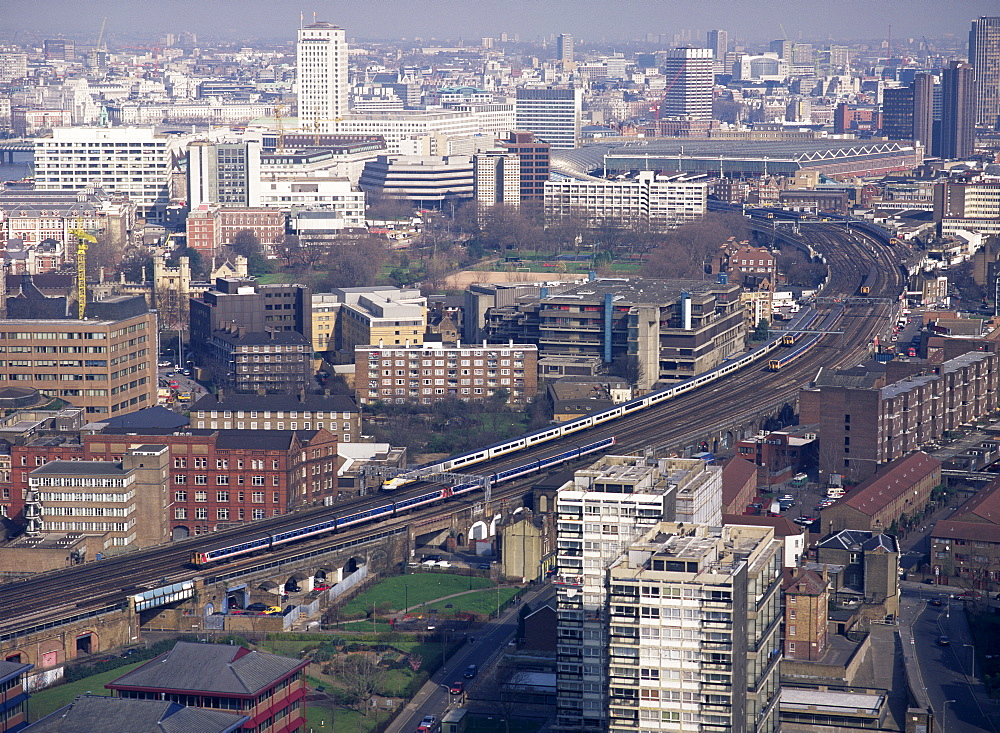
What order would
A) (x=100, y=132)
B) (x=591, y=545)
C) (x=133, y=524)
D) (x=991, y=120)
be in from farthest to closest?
(x=991, y=120) < (x=100, y=132) < (x=133, y=524) < (x=591, y=545)

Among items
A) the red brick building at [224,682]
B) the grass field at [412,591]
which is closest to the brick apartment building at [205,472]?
the grass field at [412,591]

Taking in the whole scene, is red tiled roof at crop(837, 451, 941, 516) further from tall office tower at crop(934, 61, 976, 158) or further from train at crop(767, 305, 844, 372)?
tall office tower at crop(934, 61, 976, 158)

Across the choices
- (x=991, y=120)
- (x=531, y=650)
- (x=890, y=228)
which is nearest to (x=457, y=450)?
(x=531, y=650)

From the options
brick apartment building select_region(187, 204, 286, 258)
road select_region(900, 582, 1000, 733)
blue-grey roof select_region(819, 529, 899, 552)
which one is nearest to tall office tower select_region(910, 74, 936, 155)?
brick apartment building select_region(187, 204, 286, 258)

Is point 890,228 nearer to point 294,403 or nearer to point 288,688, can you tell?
point 294,403

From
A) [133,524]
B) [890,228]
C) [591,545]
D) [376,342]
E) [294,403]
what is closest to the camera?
[591,545]

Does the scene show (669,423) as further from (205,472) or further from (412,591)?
(412,591)
